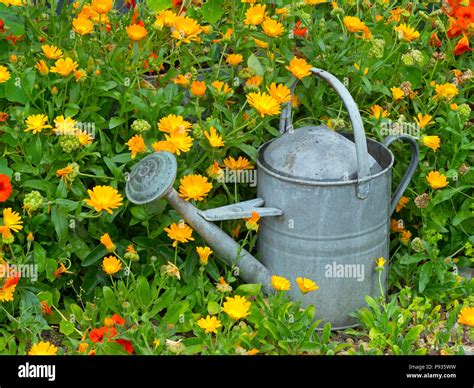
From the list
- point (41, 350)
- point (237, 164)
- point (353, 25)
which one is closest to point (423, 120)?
point (353, 25)

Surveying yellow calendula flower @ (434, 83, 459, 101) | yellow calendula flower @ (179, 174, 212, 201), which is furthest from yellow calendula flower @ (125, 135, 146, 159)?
yellow calendula flower @ (434, 83, 459, 101)

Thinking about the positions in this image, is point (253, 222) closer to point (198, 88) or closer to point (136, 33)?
point (198, 88)

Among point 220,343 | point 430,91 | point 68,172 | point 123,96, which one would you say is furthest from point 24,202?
point 430,91

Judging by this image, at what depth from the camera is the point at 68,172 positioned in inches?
110

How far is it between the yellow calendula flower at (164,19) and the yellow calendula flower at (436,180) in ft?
3.13

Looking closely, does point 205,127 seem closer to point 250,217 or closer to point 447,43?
point 250,217

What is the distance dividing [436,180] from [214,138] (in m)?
0.73

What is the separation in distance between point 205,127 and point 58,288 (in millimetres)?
659

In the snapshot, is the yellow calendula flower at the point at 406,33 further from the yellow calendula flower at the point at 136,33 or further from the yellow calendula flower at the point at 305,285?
the yellow calendula flower at the point at 305,285

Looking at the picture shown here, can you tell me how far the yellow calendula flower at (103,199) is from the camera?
2.73 meters

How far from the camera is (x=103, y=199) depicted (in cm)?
274

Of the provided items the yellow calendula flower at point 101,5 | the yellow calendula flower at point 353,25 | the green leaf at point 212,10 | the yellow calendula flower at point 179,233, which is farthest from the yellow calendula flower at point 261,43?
the yellow calendula flower at point 179,233

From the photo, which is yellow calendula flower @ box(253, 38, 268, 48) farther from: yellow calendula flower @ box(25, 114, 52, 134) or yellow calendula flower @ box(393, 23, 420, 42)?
yellow calendula flower @ box(25, 114, 52, 134)

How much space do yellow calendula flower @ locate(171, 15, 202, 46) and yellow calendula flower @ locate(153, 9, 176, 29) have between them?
0.04 feet
